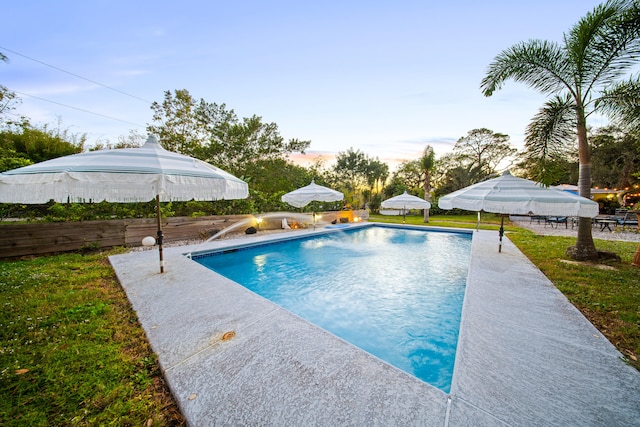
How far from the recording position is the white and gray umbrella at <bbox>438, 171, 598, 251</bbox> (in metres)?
4.84

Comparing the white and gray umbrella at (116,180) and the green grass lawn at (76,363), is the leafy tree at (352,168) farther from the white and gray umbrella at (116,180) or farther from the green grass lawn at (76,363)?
the green grass lawn at (76,363)

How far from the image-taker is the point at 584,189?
6191 mm

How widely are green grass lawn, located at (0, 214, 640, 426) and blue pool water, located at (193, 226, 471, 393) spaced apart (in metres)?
2.05

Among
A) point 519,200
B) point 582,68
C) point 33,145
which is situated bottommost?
point 519,200

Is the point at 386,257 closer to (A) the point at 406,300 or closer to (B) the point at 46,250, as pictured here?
(A) the point at 406,300

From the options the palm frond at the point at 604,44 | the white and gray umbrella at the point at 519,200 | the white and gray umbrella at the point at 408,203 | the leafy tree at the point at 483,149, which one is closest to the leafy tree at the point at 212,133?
the white and gray umbrella at the point at 408,203

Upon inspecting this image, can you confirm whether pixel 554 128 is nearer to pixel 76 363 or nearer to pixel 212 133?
pixel 76 363

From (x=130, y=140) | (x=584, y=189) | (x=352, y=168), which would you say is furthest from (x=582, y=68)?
(x=352, y=168)

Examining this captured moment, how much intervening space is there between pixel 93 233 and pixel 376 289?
9452 millimetres

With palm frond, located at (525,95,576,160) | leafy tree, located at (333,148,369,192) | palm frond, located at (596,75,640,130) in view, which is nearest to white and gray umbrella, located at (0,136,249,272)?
palm frond, located at (525,95,576,160)

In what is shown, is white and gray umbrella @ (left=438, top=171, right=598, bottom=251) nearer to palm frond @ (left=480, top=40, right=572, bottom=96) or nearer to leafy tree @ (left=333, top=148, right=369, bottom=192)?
palm frond @ (left=480, top=40, right=572, bottom=96)

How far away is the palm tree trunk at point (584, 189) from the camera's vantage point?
5.99m

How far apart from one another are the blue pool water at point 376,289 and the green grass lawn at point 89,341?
6.72 ft

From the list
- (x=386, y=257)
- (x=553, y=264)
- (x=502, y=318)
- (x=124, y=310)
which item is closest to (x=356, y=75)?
(x=386, y=257)
